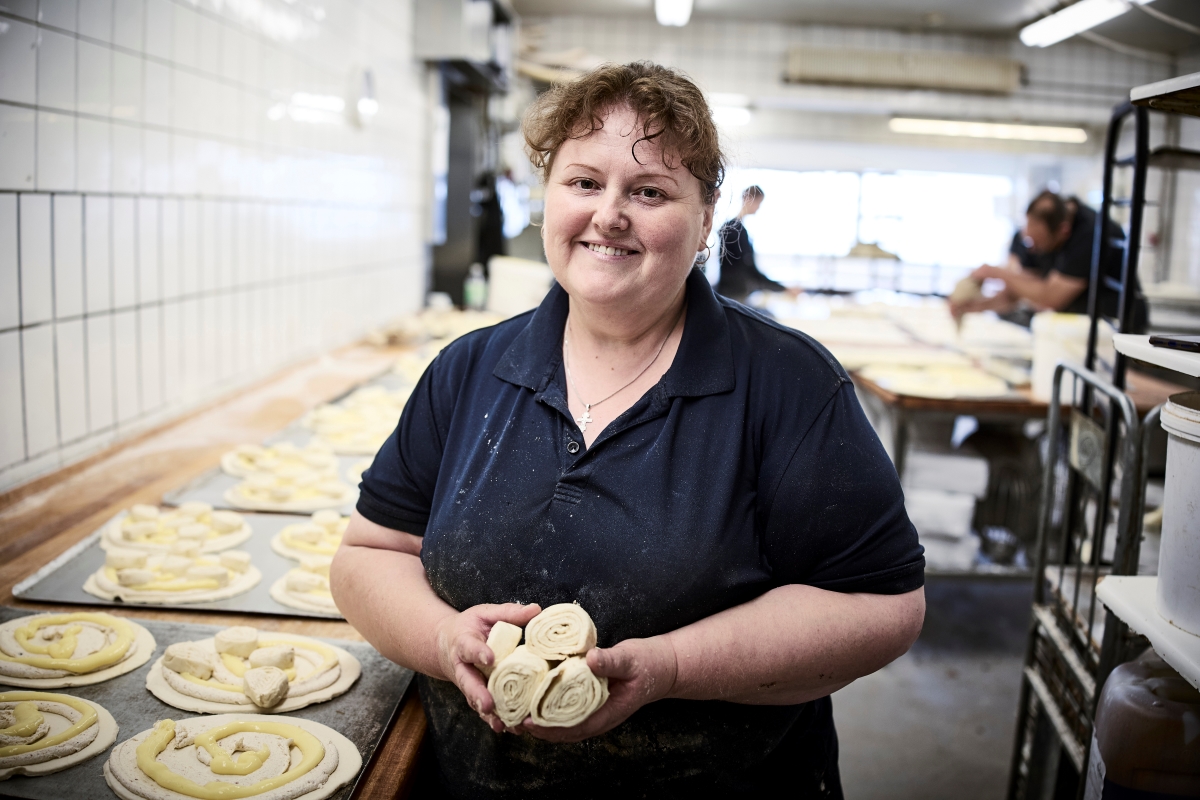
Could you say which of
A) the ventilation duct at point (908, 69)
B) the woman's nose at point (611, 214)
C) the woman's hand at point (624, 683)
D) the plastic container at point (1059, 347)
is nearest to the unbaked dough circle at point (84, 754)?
the woman's hand at point (624, 683)

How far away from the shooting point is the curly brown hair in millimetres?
1222

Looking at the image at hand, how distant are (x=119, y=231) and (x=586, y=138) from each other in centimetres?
148

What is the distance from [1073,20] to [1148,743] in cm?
492

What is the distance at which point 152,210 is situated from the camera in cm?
231

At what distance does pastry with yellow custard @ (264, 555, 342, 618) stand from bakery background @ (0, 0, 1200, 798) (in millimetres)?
41

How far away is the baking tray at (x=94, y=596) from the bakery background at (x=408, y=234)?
0.01m

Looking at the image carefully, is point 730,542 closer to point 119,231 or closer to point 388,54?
point 119,231

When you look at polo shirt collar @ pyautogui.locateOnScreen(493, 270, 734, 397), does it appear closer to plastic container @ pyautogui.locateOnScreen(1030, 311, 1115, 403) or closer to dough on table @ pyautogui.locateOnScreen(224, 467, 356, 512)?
dough on table @ pyautogui.locateOnScreen(224, 467, 356, 512)

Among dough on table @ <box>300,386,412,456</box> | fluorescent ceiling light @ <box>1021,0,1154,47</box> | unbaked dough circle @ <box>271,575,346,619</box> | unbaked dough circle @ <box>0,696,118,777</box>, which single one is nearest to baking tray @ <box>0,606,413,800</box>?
unbaked dough circle @ <box>0,696,118,777</box>

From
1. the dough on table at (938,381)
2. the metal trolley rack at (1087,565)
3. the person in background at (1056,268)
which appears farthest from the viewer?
the person in background at (1056,268)

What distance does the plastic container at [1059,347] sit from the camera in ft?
10.4

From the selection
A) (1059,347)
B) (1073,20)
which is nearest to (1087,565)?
(1059,347)

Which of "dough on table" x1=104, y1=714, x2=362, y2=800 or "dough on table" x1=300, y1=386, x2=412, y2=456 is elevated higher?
"dough on table" x1=300, y1=386, x2=412, y2=456

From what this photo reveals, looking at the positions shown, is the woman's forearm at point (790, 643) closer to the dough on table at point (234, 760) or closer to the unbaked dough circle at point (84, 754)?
the dough on table at point (234, 760)
